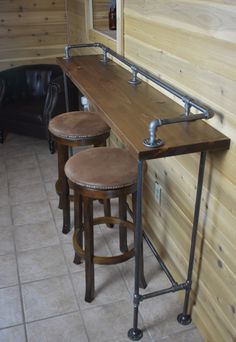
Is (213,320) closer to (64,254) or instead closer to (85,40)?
(64,254)

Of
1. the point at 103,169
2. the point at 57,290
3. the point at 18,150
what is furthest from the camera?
the point at 18,150

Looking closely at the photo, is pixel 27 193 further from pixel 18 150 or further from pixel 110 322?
pixel 110 322

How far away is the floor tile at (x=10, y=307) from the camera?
180 centimetres

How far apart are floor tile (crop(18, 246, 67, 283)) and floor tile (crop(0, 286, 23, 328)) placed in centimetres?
10

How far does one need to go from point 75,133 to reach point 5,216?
3.01 ft

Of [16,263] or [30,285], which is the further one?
[16,263]

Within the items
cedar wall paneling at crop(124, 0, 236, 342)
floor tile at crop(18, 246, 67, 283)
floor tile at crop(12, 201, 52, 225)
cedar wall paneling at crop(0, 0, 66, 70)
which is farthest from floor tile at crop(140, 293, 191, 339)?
cedar wall paneling at crop(0, 0, 66, 70)

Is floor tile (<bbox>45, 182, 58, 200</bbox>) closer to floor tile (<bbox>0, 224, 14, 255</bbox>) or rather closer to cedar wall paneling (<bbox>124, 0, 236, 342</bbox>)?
floor tile (<bbox>0, 224, 14, 255</bbox>)

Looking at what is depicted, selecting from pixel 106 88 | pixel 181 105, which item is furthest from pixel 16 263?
pixel 181 105

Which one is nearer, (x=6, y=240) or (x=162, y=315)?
(x=162, y=315)

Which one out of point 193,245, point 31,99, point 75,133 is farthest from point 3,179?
point 193,245

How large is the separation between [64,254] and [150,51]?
49.7 inches

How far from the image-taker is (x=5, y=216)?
260 centimetres

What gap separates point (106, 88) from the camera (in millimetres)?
1942
